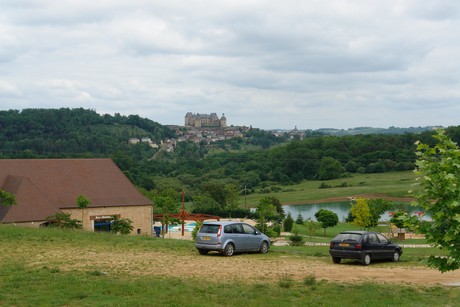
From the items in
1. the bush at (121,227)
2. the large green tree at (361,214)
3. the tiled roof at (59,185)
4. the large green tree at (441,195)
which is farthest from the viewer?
the large green tree at (361,214)

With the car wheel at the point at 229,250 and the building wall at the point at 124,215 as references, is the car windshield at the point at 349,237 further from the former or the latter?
the building wall at the point at 124,215

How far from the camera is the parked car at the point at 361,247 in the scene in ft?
63.9

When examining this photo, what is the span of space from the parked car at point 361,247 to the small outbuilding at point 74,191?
21.0 meters

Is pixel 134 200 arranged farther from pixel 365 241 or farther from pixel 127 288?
pixel 127 288

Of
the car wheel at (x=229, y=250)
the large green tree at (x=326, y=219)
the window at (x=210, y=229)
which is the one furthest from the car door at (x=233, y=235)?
the large green tree at (x=326, y=219)

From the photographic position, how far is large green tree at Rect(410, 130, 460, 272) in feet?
28.0

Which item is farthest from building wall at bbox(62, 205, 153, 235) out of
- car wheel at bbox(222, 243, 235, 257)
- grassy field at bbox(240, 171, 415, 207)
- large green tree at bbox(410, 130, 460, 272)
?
grassy field at bbox(240, 171, 415, 207)

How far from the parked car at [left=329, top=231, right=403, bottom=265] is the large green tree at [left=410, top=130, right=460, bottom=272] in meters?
10.4

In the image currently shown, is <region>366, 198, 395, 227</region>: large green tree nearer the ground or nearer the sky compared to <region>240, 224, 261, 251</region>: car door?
nearer the ground

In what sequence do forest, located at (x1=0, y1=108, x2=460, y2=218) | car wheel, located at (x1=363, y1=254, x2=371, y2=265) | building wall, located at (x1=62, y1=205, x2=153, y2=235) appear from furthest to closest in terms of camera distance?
forest, located at (x1=0, y1=108, x2=460, y2=218), building wall, located at (x1=62, y1=205, x2=153, y2=235), car wheel, located at (x1=363, y1=254, x2=371, y2=265)

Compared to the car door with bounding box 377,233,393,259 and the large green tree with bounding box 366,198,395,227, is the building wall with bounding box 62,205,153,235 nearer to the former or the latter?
the large green tree with bounding box 366,198,395,227

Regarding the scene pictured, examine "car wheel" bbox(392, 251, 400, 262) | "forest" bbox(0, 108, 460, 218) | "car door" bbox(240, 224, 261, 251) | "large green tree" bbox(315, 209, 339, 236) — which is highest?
"forest" bbox(0, 108, 460, 218)

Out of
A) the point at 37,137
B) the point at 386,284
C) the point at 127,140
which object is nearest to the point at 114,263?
the point at 386,284

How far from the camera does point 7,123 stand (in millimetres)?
160375
